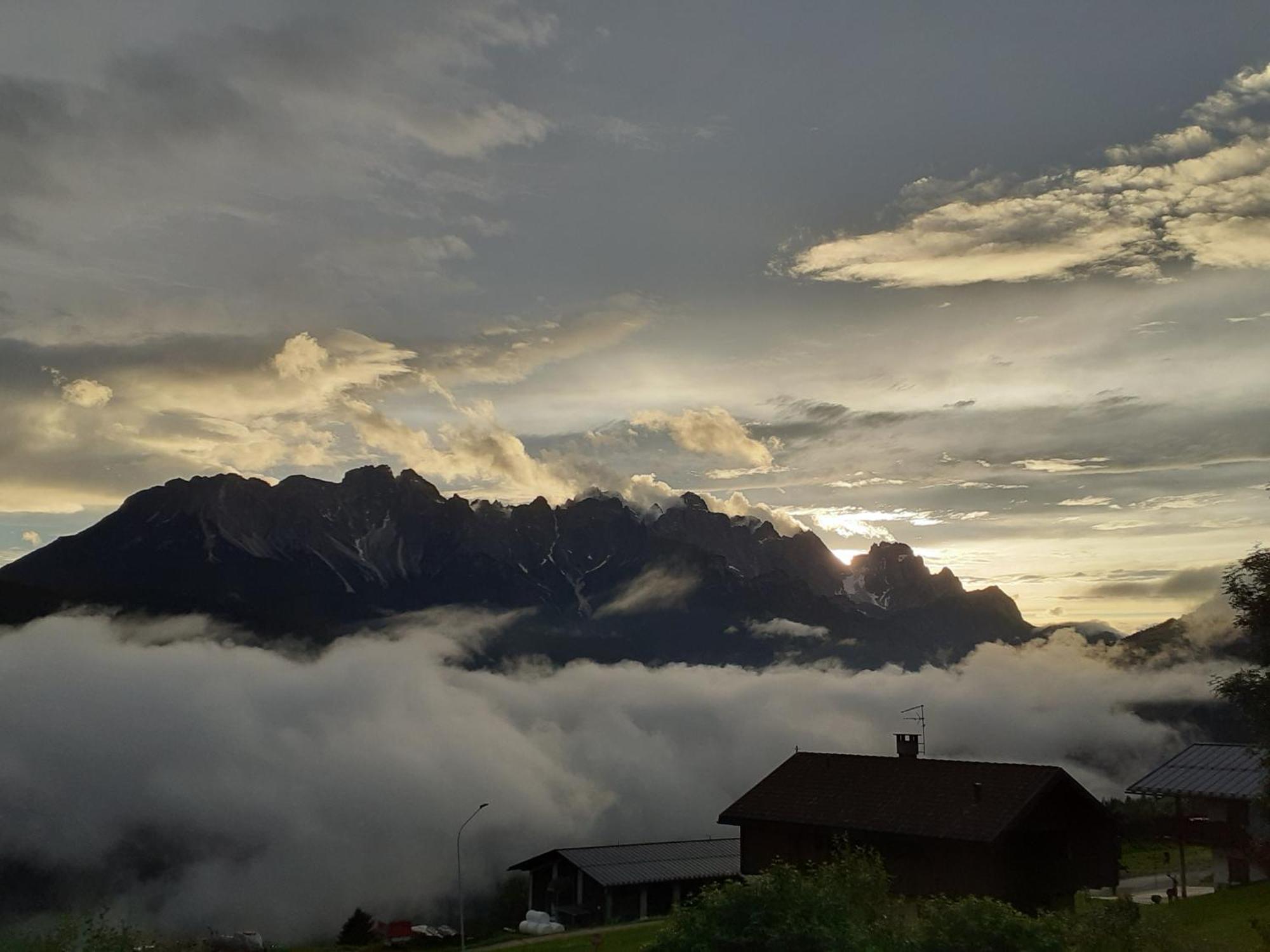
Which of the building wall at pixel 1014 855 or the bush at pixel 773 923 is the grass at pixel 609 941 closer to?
the building wall at pixel 1014 855

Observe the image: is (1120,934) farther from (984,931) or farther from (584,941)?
(584,941)

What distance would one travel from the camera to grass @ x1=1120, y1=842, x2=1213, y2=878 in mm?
87875

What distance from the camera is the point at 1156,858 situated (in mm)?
103812

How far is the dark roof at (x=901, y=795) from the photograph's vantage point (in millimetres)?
52719

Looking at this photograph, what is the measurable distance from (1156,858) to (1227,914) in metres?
64.1

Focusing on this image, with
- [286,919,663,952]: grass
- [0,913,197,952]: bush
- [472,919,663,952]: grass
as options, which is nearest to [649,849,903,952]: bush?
[0,913,197,952]: bush

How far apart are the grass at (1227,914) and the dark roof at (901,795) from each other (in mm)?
7275

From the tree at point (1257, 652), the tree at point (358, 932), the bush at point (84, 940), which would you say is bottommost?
the tree at point (358, 932)

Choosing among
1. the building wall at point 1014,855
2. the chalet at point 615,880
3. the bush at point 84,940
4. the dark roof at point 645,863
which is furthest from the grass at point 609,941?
the bush at point 84,940

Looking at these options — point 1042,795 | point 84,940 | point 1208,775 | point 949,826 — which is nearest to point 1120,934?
point 949,826

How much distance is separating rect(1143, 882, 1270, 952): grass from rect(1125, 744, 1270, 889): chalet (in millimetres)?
5209

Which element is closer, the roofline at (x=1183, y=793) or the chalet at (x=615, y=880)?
the roofline at (x=1183, y=793)

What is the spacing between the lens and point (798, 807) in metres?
60.8

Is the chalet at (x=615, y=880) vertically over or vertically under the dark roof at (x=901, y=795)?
under
